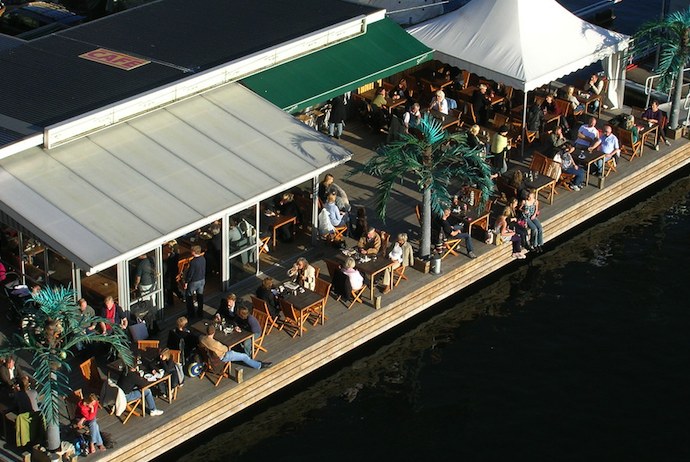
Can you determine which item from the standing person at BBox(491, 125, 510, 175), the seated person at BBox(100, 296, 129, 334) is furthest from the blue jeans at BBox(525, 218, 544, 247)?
the seated person at BBox(100, 296, 129, 334)

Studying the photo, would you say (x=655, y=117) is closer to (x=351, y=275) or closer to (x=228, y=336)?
(x=351, y=275)

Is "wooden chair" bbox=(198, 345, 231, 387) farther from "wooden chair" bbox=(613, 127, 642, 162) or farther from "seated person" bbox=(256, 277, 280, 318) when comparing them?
"wooden chair" bbox=(613, 127, 642, 162)

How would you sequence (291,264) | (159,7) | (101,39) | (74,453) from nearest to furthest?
(74,453)
(291,264)
(101,39)
(159,7)

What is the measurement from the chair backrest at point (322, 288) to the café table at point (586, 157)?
30.9 ft

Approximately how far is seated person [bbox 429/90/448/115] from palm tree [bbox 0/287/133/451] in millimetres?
13386

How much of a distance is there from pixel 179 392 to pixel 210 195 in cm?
447

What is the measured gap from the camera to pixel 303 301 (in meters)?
29.6

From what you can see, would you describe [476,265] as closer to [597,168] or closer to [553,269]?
[553,269]

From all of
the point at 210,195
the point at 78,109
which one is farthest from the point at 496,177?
the point at 78,109

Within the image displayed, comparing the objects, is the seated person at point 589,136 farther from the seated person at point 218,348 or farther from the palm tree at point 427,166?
the seated person at point 218,348

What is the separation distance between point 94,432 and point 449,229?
1063cm

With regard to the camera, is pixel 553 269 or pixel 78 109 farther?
pixel 553 269

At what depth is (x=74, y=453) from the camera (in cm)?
2586

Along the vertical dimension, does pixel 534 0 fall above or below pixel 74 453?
above
